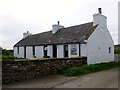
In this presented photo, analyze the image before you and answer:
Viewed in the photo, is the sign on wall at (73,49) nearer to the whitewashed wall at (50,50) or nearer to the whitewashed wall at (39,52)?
the whitewashed wall at (50,50)

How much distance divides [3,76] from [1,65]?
28.3 inches

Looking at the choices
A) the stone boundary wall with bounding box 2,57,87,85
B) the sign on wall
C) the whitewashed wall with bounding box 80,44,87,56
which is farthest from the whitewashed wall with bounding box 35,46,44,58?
the stone boundary wall with bounding box 2,57,87,85

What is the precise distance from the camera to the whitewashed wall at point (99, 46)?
Answer: 20203 millimetres

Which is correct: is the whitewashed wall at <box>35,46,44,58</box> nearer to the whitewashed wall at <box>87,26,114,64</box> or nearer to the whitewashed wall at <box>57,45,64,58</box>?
the whitewashed wall at <box>57,45,64,58</box>

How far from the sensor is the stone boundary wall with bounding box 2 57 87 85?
12406 millimetres

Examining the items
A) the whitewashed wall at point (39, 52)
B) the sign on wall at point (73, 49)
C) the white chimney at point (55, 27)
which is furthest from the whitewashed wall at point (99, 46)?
the whitewashed wall at point (39, 52)

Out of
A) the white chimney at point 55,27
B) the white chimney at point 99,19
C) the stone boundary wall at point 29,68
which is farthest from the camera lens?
the white chimney at point 55,27

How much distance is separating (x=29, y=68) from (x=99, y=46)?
10590mm

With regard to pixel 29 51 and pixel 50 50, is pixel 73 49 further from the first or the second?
pixel 29 51

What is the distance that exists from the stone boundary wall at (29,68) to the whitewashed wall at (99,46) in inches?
171

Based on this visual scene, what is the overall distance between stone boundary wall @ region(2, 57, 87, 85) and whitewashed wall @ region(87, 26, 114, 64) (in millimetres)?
4345

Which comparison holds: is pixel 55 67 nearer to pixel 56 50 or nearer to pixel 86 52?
pixel 86 52

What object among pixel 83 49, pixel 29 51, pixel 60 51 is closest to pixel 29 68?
pixel 83 49

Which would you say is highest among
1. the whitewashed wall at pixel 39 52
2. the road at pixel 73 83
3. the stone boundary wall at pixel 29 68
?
the whitewashed wall at pixel 39 52
